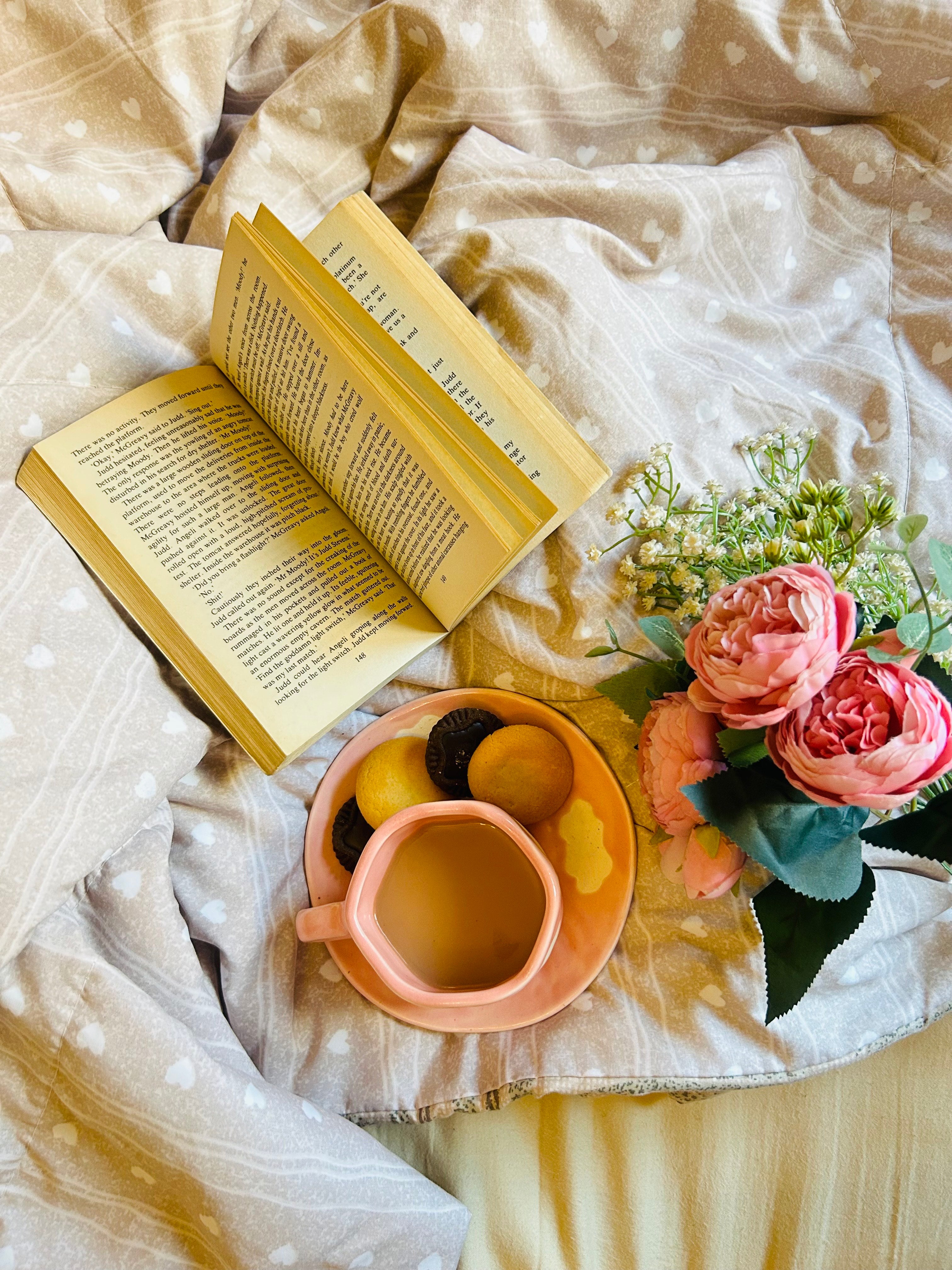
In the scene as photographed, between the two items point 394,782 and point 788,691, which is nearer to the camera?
point 788,691

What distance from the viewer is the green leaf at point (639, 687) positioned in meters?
0.54

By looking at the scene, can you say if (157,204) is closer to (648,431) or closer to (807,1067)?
(648,431)

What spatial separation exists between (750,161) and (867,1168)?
0.78 m

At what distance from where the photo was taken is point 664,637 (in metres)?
0.51

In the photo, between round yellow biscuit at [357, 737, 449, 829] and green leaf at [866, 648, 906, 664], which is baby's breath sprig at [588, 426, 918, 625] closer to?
green leaf at [866, 648, 906, 664]

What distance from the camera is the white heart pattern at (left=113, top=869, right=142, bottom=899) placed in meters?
0.60

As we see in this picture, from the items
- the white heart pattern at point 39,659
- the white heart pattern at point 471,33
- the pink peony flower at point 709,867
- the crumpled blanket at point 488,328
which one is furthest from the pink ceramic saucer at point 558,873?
the white heart pattern at point 471,33

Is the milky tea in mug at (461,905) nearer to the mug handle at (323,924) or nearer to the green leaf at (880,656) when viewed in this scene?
the mug handle at (323,924)

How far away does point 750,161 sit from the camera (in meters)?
0.71

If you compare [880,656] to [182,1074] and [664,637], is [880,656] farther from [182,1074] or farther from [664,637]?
[182,1074]

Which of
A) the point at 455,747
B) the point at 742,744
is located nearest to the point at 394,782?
the point at 455,747

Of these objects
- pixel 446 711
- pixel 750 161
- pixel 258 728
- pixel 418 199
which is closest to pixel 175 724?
pixel 258 728

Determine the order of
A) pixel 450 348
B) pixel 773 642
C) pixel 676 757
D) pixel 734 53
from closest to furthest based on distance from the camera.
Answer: pixel 773 642
pixel 676 757
pixel 450 348
pixel 734 53

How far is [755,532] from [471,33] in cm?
45
